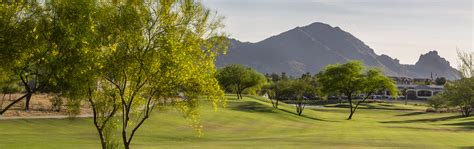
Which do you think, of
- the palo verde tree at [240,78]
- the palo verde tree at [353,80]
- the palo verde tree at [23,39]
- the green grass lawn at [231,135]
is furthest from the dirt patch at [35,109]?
the palo verde tree at [240,78]

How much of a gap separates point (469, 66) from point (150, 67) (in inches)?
2134

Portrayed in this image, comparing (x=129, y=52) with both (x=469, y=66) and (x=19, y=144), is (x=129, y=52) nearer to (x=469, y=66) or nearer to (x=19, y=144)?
(x=19, y=144)

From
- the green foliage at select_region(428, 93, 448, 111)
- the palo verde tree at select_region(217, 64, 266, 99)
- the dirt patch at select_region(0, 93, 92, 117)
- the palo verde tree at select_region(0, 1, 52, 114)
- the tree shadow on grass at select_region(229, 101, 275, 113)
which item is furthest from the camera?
the green foliage at select_region(428, 93, 448, 111)

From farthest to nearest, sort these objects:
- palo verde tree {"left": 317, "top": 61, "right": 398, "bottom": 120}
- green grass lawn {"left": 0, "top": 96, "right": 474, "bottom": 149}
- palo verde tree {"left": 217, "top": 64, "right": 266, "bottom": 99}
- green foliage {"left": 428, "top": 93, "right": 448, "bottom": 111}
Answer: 1. green foliage {"left": 428, "top": 93, "right": 448, "bottom": 111}
2. palo verde tree {"left": 217, "top": 64, "right": 266, "bottom": 99}
3. palo verde tree {"left": 317, "top": 61, "right": 398, "bottom": 120}
4. green grass lawn {"left": 0, "top": 96, "right": 474, "bottom": 149}

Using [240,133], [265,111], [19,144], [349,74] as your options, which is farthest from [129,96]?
[349,74]

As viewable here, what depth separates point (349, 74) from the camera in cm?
10375

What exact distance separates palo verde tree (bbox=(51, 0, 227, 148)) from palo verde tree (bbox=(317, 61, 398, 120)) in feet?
261

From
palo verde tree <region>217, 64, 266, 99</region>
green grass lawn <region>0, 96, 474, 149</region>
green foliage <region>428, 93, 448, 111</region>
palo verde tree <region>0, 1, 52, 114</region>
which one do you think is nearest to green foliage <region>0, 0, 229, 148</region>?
palo verde tree <region>0, 1, 52, 114</region>

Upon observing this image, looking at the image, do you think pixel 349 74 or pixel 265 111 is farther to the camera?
pixel 349 74

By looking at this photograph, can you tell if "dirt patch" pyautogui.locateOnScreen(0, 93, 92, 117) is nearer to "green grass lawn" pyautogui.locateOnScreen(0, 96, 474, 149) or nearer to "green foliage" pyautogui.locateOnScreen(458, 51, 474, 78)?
"green grass lawn" pyautogui.locateOnScreen(0, 96, 474, 149)

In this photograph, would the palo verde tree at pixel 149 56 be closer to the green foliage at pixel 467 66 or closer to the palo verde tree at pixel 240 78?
the green foliage at pixel 467 66

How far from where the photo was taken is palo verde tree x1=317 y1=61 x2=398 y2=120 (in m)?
103

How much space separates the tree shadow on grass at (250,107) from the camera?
9448 cm

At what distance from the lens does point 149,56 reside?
25.1m
